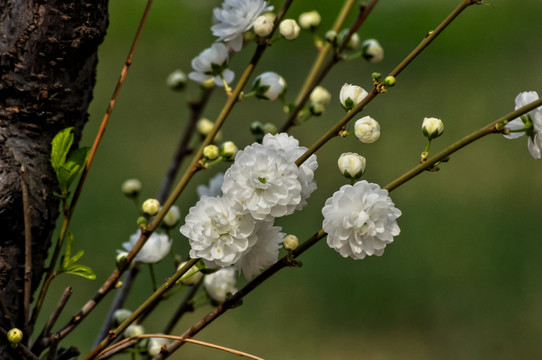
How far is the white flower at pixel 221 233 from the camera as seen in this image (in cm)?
49

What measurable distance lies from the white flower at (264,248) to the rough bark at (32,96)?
19 centimetres

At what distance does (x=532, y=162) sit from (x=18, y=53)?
2.15 metres

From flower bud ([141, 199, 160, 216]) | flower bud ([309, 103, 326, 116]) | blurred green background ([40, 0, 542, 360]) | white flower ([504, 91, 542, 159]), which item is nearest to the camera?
white flower ([504, 91, 542, 159])

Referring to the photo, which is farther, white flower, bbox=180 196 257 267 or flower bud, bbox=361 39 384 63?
flower bud, bbox=361 39 384 63

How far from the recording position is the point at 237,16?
589mm

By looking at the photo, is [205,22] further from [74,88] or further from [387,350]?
[74,88]

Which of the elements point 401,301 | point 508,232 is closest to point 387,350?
point 401,301

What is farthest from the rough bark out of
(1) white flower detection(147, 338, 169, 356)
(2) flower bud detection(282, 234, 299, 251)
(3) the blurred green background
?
(3) the blurred green background

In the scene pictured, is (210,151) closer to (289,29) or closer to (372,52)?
(289,29)

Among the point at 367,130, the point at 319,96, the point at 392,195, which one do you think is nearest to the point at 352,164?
the point at 367,130

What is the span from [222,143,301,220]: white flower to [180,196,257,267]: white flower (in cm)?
1

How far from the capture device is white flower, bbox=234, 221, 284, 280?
1.68ft

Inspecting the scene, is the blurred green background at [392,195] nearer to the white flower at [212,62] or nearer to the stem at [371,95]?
the white flower at [212,62]

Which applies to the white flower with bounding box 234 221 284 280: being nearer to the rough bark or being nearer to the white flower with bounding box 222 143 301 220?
the white flower with bounding box 222 143 301 220
